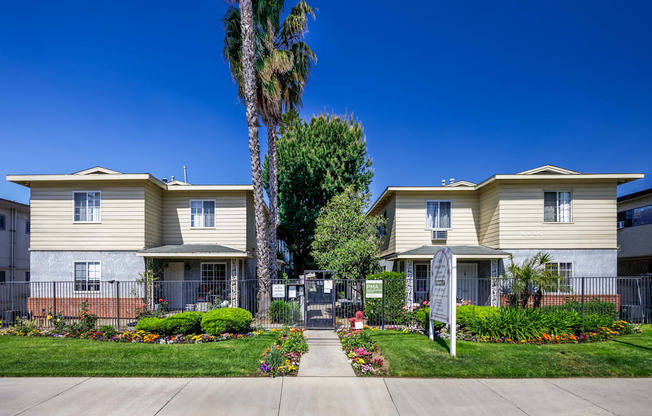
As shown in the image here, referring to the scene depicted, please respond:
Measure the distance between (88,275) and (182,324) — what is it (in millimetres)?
8252

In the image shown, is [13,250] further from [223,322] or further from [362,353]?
[362,353]

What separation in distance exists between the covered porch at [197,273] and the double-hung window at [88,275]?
86.6 inches

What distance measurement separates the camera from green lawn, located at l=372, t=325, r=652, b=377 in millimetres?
9297

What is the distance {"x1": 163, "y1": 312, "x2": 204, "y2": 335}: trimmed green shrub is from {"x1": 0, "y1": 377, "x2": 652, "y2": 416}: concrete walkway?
334cm

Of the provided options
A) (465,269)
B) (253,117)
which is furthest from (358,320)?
(253,117)

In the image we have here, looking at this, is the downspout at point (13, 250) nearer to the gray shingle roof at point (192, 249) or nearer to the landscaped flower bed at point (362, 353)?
the gray shingle roof at point (192, 249)

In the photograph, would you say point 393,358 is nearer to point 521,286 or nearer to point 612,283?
point 521,286

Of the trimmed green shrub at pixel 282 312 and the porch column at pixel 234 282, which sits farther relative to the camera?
the porch column at pixel 234 282

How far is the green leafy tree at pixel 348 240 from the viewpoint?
1766 centimetres

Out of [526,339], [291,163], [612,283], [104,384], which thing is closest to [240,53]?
[291,163]

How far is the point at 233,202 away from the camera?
19562 millimetres

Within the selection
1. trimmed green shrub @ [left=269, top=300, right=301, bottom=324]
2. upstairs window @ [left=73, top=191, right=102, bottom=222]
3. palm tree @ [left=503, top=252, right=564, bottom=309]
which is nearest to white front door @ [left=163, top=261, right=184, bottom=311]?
upstairs window @ [left=73, top=191, right=102, bottom=222]

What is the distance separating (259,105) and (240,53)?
2.39 metres

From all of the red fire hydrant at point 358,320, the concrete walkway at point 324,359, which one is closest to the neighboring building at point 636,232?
the red fire hydrant at point 358,320
